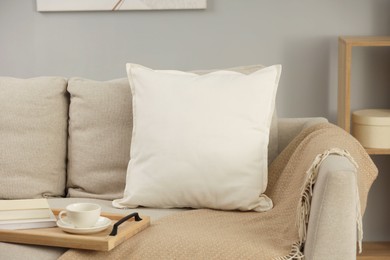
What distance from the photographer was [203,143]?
8.50ft

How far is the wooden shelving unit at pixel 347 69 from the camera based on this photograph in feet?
10.7

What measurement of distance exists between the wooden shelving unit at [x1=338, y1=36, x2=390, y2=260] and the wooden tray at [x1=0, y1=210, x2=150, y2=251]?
4.20 ft

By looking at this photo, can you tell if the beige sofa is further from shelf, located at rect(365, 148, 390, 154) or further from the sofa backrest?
shelf, located at rect(365, 148, 390, 154)

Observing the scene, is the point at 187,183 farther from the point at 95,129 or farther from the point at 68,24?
the point at 68,24

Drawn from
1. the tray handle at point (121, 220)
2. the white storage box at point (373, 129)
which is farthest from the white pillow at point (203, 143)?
the white storage box at point (373, 129)

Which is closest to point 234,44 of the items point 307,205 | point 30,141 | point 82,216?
point 30,141

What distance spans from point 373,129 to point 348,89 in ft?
0.67

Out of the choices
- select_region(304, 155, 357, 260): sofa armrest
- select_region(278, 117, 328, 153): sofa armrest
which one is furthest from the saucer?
select_region(278, 117, 328, 153): sofa armrest

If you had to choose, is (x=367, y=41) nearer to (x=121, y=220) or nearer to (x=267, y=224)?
(x=267, y=224)

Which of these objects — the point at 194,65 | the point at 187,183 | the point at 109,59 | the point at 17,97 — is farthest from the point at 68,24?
the point at 187,183

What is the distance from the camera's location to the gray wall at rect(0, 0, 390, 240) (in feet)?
11.8

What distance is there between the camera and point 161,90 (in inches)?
106

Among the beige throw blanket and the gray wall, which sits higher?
the gray wall

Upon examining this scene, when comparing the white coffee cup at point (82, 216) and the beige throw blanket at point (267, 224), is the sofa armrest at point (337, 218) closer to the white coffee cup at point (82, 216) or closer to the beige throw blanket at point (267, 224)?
the beige throw blanket at point (267, 224)
